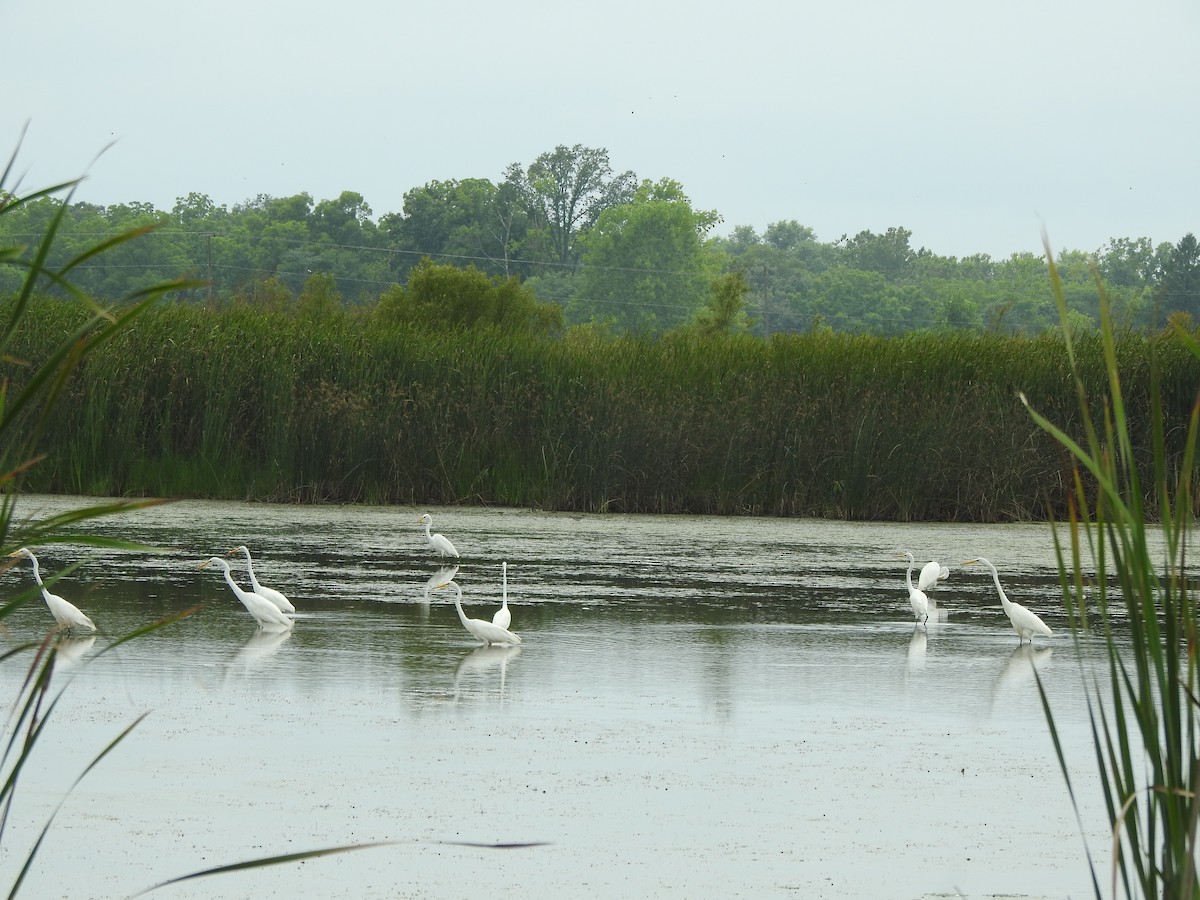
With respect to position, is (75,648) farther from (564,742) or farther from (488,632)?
(564,742)

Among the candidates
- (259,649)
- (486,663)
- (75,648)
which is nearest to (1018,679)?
(486,663)

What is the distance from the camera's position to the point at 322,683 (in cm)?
676

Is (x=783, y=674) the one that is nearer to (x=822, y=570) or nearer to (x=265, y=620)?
(x=265, y=620)

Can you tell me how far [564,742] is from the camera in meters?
5.78

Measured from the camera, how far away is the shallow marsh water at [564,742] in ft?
14.0

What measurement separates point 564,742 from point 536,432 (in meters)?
11.0

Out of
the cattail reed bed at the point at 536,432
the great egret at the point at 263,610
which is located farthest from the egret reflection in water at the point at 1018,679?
the cattail reed bed at the point at 536,432

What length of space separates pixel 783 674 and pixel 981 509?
30.8 ft

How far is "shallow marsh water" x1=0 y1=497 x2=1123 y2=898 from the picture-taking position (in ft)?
14.0

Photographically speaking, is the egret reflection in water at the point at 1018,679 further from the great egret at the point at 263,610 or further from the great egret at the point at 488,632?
the great egret at the point at 263,610

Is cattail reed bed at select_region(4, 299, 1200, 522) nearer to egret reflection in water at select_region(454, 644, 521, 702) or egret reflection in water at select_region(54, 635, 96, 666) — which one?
egret reflection in water at select_region(54, 635, 96, 666)

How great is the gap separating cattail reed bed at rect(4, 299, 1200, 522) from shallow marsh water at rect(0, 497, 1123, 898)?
522cm

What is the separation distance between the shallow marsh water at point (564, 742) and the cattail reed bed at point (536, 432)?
522cm

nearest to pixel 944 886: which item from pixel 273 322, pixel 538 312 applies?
pixel 273 322
